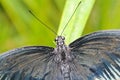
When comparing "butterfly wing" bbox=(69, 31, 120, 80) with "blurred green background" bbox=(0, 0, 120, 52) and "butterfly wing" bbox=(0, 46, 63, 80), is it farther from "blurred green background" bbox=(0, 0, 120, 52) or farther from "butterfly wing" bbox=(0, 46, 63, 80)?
"blurred green background" bbox=(0, 0, 120, 52)

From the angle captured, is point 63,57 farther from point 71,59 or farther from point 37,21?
point 37,21

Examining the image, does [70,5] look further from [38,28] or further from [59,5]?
[59,5]

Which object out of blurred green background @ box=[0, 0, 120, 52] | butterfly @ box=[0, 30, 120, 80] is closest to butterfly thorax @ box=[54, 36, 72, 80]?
butterfly @ box=[0, 30, 120, 80]

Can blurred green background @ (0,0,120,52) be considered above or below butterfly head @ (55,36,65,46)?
above

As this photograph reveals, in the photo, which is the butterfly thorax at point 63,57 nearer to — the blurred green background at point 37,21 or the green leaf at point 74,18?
the green leaf at point 74,18

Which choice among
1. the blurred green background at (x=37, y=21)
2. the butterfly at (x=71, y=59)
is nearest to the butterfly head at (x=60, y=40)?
the butterfly at (x=71, y=59)

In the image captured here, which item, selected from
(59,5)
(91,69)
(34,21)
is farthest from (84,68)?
(59,5)
